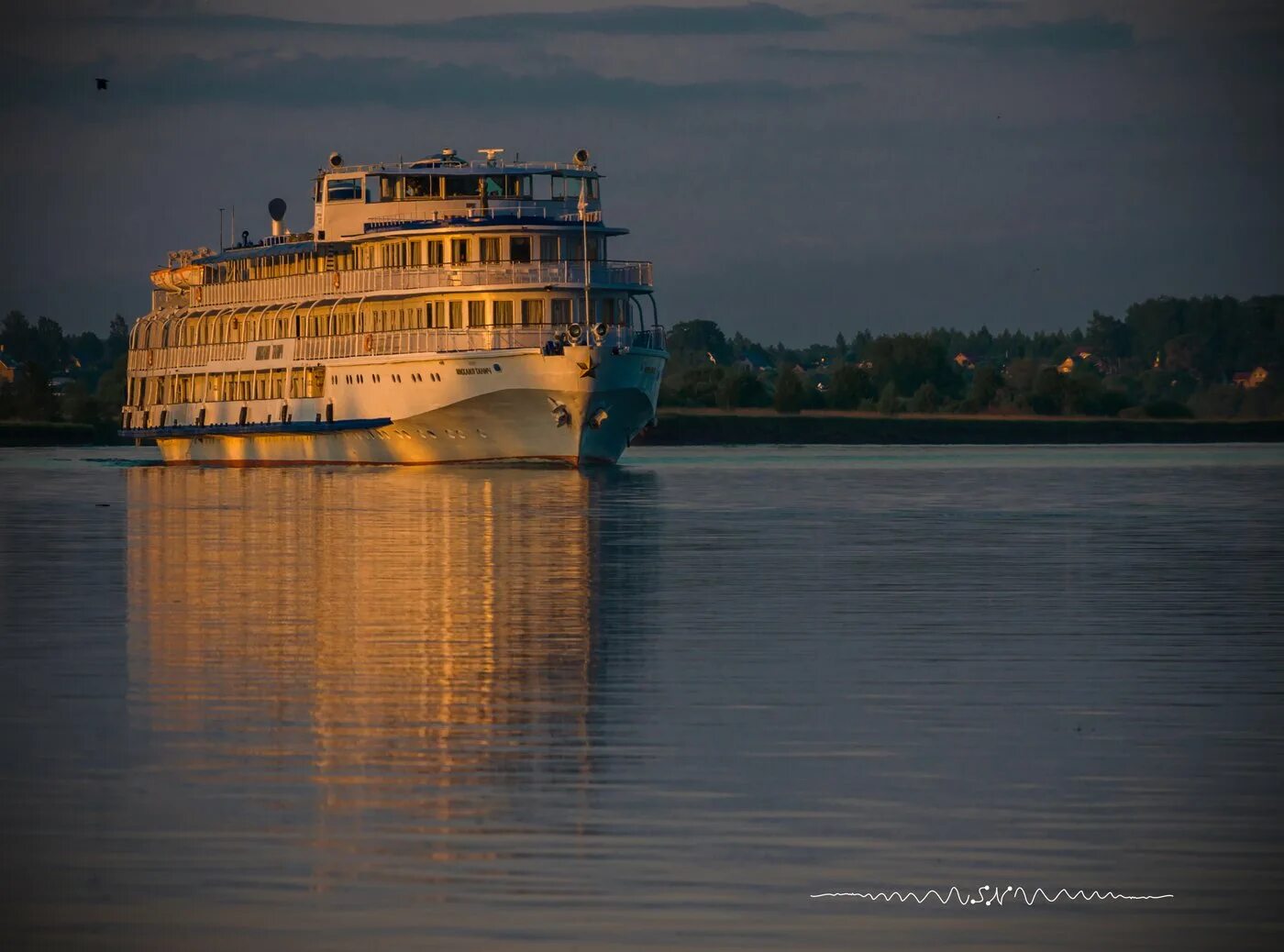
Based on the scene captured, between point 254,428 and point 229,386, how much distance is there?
7.28 metres

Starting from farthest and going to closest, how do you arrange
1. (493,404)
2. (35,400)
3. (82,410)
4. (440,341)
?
(35,400), (82,410), (440,341), (493,404)

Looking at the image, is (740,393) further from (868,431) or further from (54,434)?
(54,434)

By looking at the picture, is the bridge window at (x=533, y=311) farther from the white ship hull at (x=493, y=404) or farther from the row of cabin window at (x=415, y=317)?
the white ship hull at (x=493, y=404)

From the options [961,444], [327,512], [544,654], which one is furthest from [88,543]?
[961,444]

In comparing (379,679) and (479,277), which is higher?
(479,277)

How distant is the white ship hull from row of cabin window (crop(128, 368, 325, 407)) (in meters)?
3.15

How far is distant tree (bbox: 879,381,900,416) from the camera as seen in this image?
18612 centimetres

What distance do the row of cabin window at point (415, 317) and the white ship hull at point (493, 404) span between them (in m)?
1.82

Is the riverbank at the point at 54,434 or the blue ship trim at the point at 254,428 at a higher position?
the blue ship trim at the point at 254,428

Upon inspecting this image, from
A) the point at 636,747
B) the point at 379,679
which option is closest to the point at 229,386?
the point at 379,679

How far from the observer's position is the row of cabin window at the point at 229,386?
307ft

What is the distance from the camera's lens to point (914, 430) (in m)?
168

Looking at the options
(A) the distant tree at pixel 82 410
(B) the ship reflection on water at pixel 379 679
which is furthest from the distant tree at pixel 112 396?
(B) the ship reflection on water at pixel 379 679

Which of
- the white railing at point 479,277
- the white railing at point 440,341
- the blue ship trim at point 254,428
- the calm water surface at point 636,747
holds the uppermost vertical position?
the white railing at point 479,277
